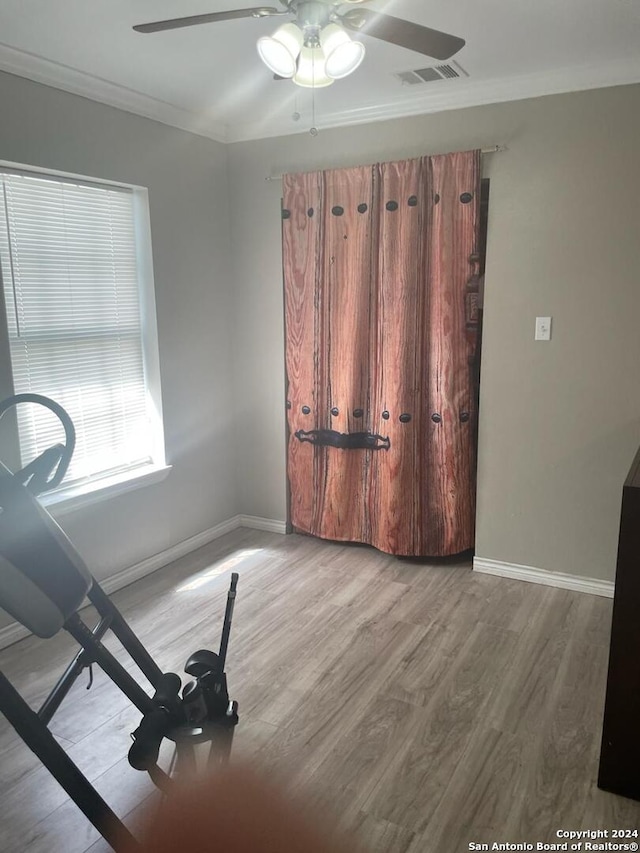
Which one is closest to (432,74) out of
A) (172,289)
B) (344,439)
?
(172,289)

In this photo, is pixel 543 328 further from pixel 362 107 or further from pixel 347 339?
pixel 362 107

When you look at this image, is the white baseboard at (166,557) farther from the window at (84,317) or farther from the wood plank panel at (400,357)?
the wood plank panel at (400,357)

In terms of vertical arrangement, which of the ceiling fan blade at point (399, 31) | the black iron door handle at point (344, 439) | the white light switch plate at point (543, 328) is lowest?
the black iron door handle at point (344, 439)

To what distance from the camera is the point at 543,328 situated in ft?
9.96

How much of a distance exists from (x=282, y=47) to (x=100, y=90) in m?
1.45

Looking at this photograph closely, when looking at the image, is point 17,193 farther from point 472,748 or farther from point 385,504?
point 472,748

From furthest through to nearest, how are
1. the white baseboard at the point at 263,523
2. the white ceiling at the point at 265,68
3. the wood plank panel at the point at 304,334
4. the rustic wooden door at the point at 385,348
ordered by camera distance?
1. the white baseboard at the point at 263,523
2. the wood plank panel at the point at 304,334
3. the rustic wooden door at the point at 385,348
4. the white ceiling at the point at 265,68

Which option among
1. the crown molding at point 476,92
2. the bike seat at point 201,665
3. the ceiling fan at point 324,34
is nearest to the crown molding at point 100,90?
the crown molding at point 476,92

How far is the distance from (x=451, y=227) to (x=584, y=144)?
67cm

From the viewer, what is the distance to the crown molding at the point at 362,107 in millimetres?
2654

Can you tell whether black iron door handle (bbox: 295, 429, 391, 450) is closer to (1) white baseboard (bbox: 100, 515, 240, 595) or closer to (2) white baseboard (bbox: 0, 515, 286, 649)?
(2) white baseboard (bbox: 0, 515, 286, 649)

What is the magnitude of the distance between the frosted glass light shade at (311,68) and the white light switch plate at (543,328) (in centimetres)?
154

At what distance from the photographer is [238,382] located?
398 centimetres

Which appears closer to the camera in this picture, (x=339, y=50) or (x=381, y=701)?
(x=339, y=50)
